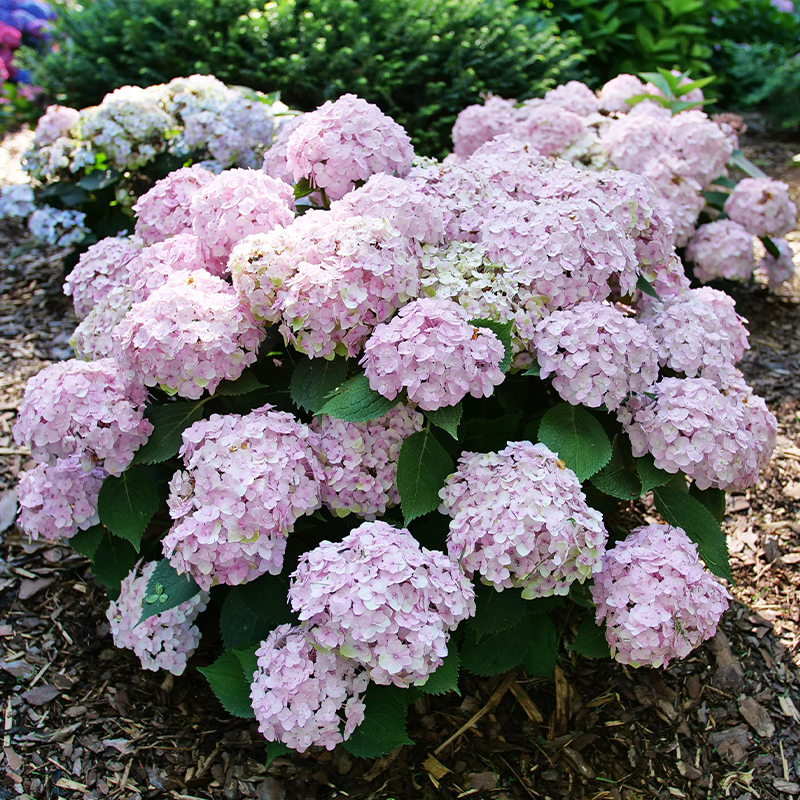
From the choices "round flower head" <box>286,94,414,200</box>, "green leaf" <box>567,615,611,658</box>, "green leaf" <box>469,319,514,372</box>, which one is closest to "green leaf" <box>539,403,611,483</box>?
"green leaf" <box>469,319,514,372</box>

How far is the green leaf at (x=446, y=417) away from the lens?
1546 millimetres

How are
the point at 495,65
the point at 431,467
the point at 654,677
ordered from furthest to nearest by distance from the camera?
the point at 495,65 → the point at 654,677 → the point at 431,467

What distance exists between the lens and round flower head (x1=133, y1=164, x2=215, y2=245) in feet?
7.09

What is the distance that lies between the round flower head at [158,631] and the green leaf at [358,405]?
0.61 metres

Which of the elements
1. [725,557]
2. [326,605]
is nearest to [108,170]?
[326,605]

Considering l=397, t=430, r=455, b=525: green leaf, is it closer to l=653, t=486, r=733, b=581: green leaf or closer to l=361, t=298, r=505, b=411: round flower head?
l=361, t=298, r=505, b=411: round flower head

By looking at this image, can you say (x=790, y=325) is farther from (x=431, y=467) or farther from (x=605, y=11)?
(x=605, y=11)

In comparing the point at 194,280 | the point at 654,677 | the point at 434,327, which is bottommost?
the point at 654,677

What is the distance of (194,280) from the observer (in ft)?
5.74

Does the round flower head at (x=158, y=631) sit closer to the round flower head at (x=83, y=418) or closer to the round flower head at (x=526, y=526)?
the round flower head at (x=83, y=418)

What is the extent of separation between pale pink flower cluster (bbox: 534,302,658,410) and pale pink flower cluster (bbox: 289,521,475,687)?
1.53ft

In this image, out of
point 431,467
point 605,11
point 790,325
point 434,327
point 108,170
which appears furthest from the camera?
point 605,11

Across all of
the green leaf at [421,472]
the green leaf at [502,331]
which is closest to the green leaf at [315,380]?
the green leaf at [421,472]

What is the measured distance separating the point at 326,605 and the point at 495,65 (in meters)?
3.94
